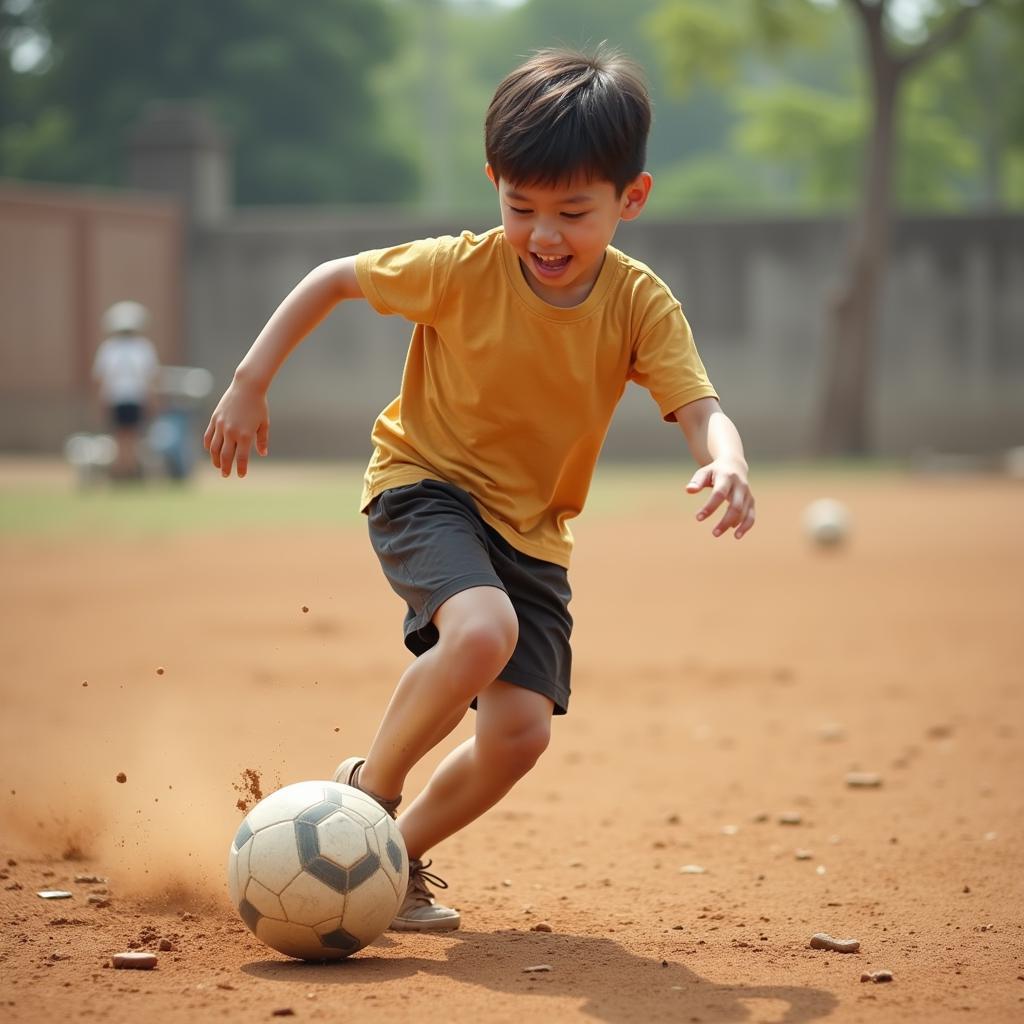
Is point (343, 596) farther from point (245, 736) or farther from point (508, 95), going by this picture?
point (508, 95)

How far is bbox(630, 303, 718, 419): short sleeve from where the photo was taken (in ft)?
11.7

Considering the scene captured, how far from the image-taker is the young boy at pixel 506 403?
345 cm

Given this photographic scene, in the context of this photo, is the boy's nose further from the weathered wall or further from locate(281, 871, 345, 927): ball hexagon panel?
the weathered wall

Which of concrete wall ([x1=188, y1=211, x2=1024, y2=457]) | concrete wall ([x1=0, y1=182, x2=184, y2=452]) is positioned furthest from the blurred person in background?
concrete wall ([x1=188, y1=211, x2=1024, y2=457])

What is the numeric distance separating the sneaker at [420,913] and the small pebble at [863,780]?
199cm

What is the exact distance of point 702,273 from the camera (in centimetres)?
2550

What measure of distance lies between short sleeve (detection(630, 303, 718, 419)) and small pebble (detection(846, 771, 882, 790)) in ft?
6.87

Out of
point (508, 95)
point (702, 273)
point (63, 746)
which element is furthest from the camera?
point (702, 273)

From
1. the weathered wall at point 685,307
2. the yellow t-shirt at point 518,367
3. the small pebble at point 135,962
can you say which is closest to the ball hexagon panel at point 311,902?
the small pebble at point 135,962

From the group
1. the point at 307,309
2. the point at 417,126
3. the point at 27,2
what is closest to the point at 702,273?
the point at 307,309

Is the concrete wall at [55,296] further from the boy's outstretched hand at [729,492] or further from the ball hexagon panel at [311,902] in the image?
the boy's outstretched hand at [729,492]

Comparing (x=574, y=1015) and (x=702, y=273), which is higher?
(x=702, y=273)

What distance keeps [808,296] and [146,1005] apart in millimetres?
23590

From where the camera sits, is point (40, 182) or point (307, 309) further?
point (40, 182)
